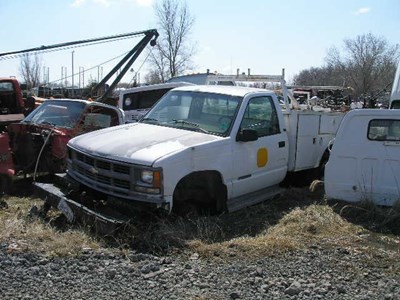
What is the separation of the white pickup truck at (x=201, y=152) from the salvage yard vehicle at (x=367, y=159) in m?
0.97

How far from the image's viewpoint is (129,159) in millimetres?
5289

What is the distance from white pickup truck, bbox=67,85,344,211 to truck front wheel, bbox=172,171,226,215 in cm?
1

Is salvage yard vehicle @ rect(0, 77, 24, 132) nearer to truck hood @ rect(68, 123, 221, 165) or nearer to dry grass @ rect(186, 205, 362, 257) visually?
truck hood @ rect(68, 123, 221, 165)

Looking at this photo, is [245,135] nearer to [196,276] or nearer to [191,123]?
[191,123]

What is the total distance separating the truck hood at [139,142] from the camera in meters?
5.34

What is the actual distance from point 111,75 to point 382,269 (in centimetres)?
1446

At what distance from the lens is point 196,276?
4.29 metres

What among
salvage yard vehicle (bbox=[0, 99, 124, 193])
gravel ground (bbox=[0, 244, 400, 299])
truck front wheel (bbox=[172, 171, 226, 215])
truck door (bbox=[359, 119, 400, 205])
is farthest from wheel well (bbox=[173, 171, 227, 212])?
salvage yard vehicle (bbox=[0, 99, 124, 193])

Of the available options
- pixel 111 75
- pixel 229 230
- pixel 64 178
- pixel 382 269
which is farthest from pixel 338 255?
pixel 111 75

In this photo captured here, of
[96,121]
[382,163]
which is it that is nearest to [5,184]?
[96,121]

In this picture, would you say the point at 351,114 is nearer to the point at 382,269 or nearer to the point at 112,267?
the point at 382,269

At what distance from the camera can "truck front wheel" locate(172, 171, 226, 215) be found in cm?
568

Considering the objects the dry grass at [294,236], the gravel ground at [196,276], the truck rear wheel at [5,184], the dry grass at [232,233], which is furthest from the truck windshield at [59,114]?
the dry grass at [294,236]

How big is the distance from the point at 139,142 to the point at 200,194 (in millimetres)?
995
